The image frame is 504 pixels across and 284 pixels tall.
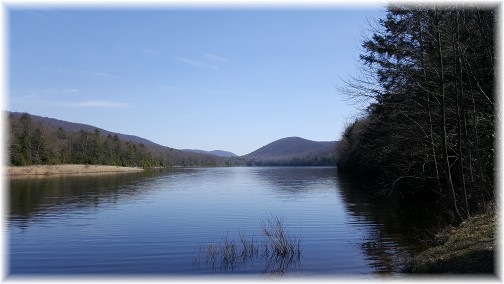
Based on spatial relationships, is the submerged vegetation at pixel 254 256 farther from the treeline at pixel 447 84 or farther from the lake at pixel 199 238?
the treeline at pixel 447 84

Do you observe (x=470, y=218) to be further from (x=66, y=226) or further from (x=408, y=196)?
(x=408, y=196)

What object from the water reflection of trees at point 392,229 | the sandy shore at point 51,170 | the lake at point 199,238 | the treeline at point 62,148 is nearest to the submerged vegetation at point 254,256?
the lake at point 199,238

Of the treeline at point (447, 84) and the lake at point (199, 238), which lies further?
the treeline at point (447, 84)

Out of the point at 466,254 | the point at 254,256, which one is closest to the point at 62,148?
the point at 254,256

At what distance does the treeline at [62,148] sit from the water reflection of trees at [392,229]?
63.3 meters

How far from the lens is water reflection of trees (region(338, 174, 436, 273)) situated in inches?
530

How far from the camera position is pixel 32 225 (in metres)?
20.8

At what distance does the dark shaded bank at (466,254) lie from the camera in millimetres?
9367

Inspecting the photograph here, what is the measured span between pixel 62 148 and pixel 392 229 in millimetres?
97005

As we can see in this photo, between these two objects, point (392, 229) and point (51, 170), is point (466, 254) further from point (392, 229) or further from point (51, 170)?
point (51, 170)

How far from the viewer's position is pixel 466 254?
10.2 m

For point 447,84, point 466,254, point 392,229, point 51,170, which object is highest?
point 447,84

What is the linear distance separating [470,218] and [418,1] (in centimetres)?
804

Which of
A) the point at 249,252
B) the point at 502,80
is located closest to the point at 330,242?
the point at 249,252
